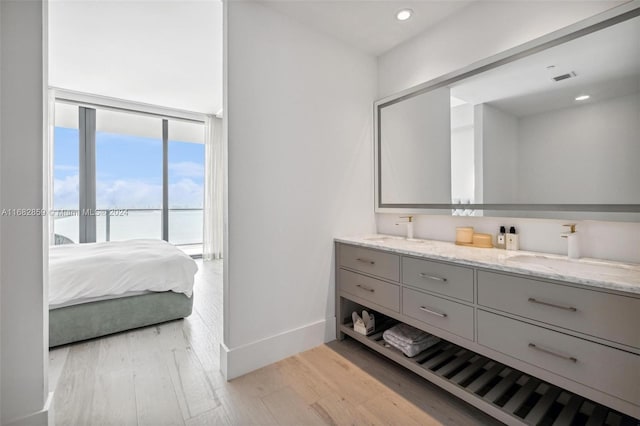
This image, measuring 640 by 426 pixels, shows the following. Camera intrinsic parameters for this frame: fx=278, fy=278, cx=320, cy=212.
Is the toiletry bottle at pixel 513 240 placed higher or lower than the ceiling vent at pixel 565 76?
lower

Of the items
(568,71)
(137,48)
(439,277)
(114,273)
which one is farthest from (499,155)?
(137,48)

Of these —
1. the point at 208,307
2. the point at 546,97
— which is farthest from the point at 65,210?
the point at 546,97

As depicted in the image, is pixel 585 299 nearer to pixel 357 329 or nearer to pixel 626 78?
pixel 626 78

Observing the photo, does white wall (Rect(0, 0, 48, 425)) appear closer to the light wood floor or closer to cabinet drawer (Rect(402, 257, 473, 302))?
the light wood floor

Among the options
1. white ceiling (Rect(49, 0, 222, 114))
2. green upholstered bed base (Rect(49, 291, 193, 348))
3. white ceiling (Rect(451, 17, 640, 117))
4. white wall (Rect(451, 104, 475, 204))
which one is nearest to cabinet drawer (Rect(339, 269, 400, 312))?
white wall (Rect(451, 104, 475, 204))

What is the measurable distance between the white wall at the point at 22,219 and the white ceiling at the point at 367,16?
137 cm

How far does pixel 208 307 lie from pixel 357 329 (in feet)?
5.83

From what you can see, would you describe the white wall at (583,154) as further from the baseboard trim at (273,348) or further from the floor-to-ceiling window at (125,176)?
the floor-to-ceiling window at (125,176)

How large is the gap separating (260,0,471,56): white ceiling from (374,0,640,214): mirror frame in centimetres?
45

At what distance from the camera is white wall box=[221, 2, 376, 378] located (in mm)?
1858

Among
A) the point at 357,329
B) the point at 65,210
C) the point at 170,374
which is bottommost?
the point at 170,374

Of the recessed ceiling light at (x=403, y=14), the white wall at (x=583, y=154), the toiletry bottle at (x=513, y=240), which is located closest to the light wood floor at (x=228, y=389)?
the toiletry bottle at (x=513, y=240)

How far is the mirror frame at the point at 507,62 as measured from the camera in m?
1.35

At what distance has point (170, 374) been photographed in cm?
185
